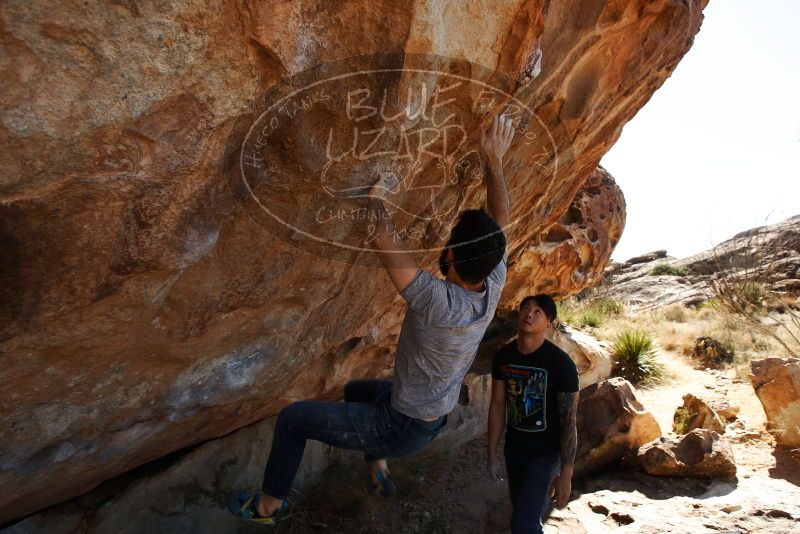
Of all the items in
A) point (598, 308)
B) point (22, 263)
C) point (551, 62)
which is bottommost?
point (22, 263)

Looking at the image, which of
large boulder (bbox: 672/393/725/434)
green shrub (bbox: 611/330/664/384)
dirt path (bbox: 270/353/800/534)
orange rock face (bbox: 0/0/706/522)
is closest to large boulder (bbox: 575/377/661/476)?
dirt path (bbox: 270/353/800/534)

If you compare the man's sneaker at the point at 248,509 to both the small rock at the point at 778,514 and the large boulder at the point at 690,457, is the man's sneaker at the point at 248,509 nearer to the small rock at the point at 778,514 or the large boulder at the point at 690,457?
the small rock at the point at 778,514

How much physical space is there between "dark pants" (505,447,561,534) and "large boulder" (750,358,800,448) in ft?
11.7

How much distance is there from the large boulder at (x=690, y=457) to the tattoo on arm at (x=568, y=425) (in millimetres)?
2145

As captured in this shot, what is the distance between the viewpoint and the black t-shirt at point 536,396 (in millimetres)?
2895

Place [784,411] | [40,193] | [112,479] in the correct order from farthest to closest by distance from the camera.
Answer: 1. [784,411]
2. [112,479]
3. [40,193]

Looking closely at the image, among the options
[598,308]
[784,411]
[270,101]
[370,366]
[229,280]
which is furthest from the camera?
[598,308]

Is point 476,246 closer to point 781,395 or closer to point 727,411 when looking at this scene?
point 781,395

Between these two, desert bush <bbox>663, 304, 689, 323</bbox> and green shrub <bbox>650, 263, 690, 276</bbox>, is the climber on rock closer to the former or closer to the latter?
desert bush <bbox>663, 304, 689, 323</bbox>

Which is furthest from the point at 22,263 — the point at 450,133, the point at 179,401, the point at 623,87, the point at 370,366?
the point at 623,87

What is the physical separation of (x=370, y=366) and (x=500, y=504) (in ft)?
4.74

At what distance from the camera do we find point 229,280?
2.30 m

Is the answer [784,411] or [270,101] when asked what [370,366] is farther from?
[784,411]

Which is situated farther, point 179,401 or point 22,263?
point 179,401
